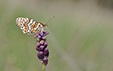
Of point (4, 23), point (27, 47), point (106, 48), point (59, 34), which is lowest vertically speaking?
point (59, 34)

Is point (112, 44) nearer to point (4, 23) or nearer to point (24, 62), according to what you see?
point (24, 62)

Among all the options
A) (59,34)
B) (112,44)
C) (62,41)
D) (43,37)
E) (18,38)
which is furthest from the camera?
(59,34)

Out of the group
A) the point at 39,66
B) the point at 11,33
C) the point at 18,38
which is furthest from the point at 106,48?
the point at 11,33

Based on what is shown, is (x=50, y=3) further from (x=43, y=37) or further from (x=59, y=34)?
(x=43, y=37)

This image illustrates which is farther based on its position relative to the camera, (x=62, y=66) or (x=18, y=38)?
(x=18, y=38)

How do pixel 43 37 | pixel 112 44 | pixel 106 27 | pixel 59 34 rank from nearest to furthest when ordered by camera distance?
pixel 43 37
pixel 112 44
pixel 59 34
pixel 106 27

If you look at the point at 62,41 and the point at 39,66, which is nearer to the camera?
the point at 39,66

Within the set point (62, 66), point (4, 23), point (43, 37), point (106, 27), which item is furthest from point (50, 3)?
point (43, 37)

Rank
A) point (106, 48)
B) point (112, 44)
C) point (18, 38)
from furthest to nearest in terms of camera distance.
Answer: point (18, 38), point (112, 44), point (106, 48)

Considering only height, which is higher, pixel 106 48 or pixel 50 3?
pixel 106 48
